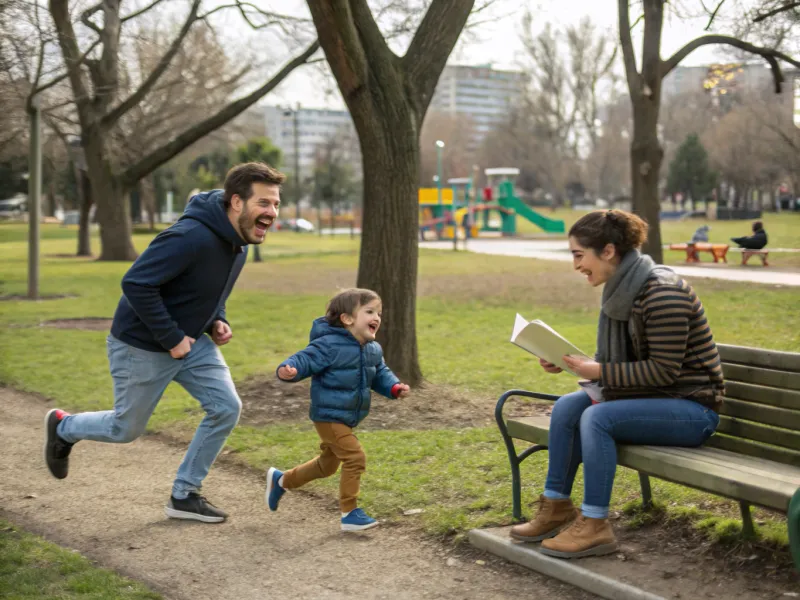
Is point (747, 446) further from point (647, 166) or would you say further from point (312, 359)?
point (647, 166)

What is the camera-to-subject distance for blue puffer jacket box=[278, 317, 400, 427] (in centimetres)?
466

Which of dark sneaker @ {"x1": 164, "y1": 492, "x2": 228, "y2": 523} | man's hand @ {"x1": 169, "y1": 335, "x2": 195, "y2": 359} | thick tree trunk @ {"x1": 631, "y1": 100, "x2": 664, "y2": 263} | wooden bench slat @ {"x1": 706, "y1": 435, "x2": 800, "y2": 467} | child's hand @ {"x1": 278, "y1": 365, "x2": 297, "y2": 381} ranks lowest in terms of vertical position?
dark sneaker @ {"x1": 164, "y1": 492, "x2": 228, "y2": 523}

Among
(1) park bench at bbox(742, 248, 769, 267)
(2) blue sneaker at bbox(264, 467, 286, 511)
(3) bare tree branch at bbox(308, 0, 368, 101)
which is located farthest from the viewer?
(1) park bench at bbox(742, 248, 769, 267)

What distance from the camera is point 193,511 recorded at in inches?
197

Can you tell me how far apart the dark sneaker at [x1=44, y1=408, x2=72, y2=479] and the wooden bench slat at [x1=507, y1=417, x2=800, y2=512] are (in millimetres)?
2921

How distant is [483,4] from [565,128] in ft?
232

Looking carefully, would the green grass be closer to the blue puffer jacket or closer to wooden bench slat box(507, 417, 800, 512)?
the blue puffer jacket

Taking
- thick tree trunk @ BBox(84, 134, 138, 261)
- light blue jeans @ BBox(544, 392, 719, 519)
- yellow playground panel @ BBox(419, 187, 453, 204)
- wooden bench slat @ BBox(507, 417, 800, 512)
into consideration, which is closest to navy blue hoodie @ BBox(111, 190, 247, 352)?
light blue jeans @ BBox(544, 392, 719, 519)

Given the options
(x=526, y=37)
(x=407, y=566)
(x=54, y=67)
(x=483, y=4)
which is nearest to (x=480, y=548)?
(x=407, y=566)

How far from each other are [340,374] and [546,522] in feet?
3.83

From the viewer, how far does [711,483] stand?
366 centimetres

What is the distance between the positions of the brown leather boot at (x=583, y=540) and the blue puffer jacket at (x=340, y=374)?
3.53ft

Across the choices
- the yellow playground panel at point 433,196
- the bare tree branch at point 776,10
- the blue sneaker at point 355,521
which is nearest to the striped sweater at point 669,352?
the blue sneaker at point 355,521

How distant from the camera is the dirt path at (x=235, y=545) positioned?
405cm
